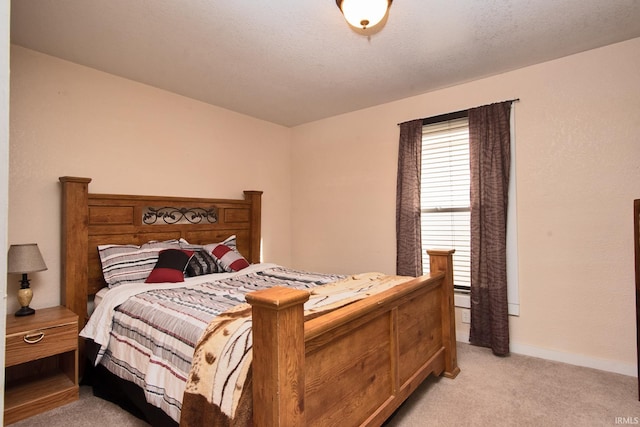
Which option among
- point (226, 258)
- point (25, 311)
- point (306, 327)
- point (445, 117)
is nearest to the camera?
point (306, 327)

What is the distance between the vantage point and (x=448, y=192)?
3.37 m

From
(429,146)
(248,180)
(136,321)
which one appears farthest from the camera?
(248,180)

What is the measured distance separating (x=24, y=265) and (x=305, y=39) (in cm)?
Result: 249

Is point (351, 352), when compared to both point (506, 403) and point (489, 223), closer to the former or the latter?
point (506, 403)

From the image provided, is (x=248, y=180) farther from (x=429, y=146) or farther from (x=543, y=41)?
(x=543, y=41)

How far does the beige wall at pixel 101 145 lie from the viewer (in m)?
2.51

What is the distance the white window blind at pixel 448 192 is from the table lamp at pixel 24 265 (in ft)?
10.8

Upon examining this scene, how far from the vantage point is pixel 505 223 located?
2982 mm

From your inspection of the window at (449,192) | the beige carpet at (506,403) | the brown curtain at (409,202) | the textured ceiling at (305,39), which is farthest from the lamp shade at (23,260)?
the window at (449,192)

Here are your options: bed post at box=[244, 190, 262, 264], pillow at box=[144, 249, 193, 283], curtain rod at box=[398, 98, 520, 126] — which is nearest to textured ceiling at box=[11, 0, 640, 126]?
curtain rod at box=[398, 98, 520, 126]

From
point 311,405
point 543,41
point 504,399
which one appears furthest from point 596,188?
point 311,405

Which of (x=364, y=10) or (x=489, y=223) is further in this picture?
(x=489, y=223)


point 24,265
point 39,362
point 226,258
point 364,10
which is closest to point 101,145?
point 24,265

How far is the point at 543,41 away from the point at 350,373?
2731 mm
